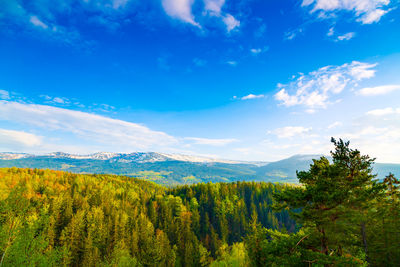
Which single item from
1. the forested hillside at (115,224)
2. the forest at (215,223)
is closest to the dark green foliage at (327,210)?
the forest at (215,223)

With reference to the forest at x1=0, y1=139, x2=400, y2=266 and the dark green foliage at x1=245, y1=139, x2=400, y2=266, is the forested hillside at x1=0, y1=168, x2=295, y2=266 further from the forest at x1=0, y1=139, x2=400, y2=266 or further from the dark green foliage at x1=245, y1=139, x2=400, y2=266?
the dark green foliage at x1=245, y1=139, x2=400, y2=266

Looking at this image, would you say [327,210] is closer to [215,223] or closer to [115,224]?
[115,224]

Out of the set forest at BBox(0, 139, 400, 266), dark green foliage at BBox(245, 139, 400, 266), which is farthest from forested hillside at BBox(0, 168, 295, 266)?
dark green foliage at BBox(245, 139, 400, 266)

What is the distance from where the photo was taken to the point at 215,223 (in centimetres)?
11325

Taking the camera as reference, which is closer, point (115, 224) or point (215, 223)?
point (115, 224)

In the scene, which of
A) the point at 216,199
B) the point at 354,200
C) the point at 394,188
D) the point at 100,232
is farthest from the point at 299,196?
the point at 216,199

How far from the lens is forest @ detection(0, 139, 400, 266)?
14703 mm

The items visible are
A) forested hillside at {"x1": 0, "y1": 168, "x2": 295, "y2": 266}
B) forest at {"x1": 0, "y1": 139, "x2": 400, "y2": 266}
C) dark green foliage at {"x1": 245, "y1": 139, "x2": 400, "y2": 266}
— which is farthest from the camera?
forested hillside at {"x1": 0, "y1": 168, "x2": 295, "y2": 266}

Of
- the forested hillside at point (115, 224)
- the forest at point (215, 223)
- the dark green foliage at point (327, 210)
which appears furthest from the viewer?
the forested hillside at point (115, 224)

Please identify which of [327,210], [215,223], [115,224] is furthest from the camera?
[215,223]

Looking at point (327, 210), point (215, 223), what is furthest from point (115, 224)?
point (327, 210)

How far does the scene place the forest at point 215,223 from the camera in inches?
579

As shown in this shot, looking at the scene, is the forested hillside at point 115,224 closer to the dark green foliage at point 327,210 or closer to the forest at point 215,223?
the forest at point 215,223

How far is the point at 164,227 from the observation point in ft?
303
